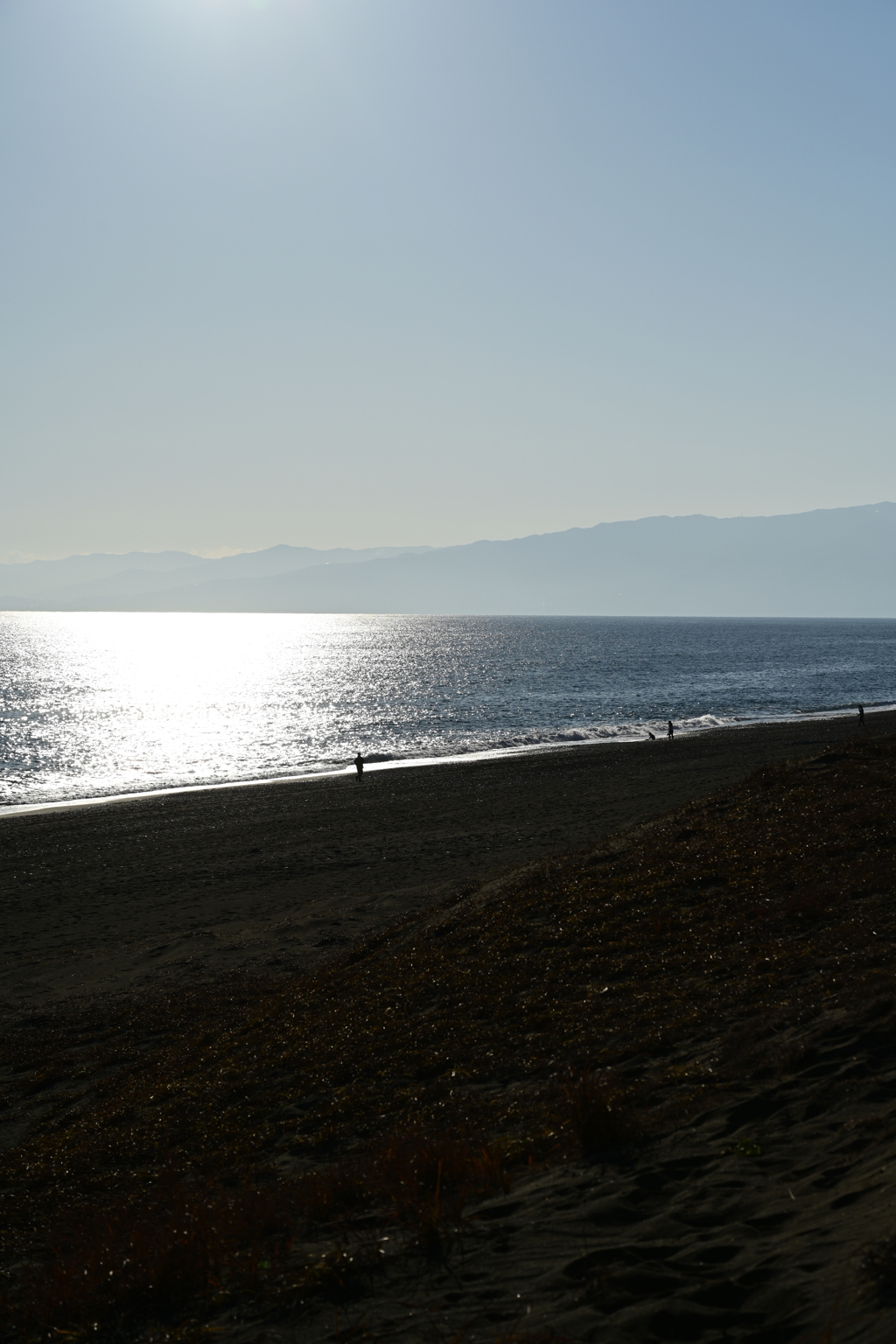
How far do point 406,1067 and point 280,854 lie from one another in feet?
53.0

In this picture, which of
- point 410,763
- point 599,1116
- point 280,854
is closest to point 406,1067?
point 599,1116

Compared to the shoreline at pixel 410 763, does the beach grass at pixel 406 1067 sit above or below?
above

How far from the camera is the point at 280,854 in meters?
24.1

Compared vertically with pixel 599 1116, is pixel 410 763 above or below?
below

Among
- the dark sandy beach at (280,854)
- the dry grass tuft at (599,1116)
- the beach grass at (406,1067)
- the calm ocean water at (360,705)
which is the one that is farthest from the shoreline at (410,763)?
the dry grass tuft at (599,1116)

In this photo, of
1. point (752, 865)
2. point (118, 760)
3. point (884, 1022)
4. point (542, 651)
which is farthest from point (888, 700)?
point (542, 651)

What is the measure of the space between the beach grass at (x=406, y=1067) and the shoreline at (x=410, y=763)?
25155 millimetres

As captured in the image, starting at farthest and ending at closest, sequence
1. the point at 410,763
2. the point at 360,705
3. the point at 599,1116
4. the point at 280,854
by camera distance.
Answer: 1. the point at 360,705
2. the point at 410,763
3. the point at 280,854
4. the point at 599,1116

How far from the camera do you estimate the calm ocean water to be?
48219 mm

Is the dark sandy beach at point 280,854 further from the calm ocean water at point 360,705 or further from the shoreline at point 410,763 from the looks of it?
the calm ocean water at point 360,705

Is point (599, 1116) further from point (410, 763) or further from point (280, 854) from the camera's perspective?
point (410, 763)

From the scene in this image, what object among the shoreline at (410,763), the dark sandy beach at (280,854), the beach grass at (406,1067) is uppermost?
the beach grass at (406,1067)

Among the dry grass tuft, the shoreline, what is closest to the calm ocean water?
the shoreline

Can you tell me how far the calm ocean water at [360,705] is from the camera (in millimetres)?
48219
